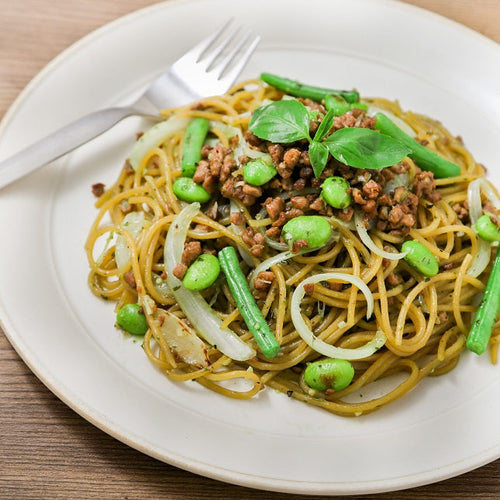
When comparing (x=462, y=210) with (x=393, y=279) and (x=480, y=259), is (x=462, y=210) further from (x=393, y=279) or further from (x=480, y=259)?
(x=393, y=279)

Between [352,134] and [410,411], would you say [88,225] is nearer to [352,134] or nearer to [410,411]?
[352,134]

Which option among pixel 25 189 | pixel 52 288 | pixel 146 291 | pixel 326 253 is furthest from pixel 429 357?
pixel 25 189

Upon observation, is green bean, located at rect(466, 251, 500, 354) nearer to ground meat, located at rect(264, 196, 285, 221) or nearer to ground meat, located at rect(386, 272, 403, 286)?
ground meat, located at rect(386, 272, 403, 286)

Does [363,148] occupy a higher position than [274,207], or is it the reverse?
[363,148]

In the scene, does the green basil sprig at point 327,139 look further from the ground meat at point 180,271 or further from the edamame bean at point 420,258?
the ground meat at point 180,271

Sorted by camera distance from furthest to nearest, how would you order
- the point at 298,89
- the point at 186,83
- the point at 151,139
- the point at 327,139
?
1. the point at 186,83
2. the point at 298,89
3. the point at 151,139
4. the point at 327,139

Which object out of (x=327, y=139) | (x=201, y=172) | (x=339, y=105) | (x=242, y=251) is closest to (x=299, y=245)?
(x=242, y=251)

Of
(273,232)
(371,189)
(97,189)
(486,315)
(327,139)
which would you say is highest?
(327,139)
